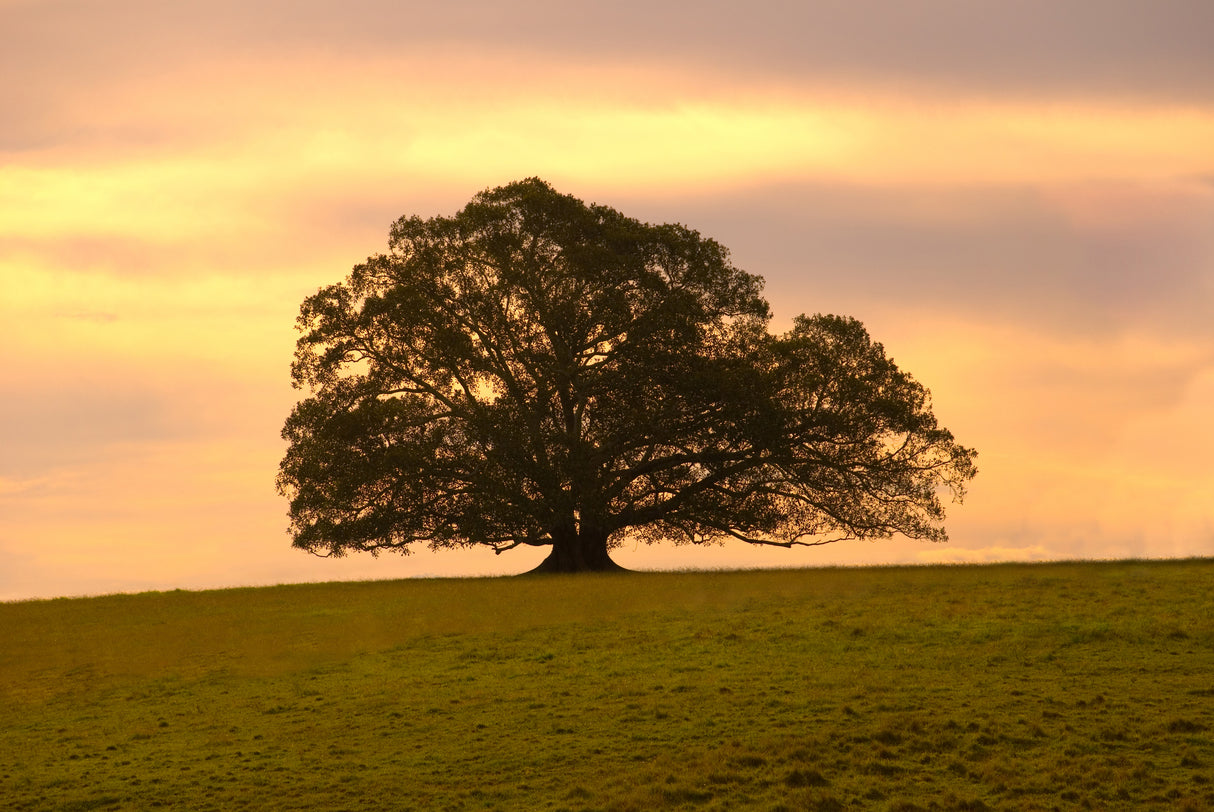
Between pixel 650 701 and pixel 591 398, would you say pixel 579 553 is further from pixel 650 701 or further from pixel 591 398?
pixel 650 701

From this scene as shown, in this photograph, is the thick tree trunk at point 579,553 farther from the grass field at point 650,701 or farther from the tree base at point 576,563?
the grass field at point 650,701

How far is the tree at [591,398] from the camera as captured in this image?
39.8 m

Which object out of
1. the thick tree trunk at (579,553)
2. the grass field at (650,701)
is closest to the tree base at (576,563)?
the thick tree trunk at (579,553)

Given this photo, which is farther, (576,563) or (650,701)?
(576,563)

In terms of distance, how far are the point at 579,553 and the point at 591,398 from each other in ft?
16.4

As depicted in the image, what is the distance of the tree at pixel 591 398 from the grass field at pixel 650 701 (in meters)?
6.77

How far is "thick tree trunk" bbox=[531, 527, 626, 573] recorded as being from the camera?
41.0 m

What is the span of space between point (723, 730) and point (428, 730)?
16.0ft

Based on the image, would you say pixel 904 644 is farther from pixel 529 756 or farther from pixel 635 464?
pixel 635 464

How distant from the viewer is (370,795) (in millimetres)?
17844

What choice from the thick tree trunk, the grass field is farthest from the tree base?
the grass field

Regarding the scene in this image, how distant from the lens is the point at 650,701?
71.1 feet

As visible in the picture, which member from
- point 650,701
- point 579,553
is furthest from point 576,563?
point 650,701

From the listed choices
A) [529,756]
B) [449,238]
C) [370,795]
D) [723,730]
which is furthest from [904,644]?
[449,238]
